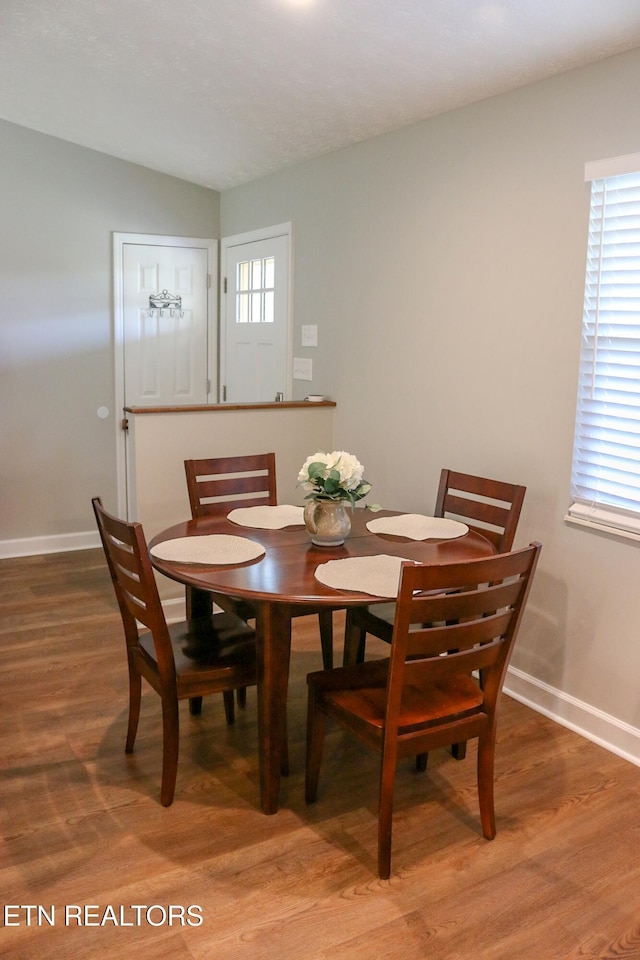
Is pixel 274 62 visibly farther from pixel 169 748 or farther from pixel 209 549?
pixel 169 748

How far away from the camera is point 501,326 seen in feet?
10.6

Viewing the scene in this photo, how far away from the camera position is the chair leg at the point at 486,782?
2.27 metres

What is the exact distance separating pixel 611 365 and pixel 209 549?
154 cm

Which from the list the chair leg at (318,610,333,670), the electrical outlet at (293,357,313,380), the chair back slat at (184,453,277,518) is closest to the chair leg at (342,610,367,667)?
the chair leg at (318,610,333,670)

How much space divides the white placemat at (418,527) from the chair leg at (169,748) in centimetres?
95

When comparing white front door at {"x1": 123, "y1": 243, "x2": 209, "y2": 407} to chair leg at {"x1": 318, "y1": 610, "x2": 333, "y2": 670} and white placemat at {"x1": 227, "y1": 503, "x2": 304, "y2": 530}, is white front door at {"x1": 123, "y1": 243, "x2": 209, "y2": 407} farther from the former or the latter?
chair leg at {"x1": 318, "y1": 610, "x2": 333, "y2": 670}

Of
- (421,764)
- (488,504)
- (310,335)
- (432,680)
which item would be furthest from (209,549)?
(310,335)

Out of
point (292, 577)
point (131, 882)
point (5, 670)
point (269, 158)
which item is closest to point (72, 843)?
point (131, 882)

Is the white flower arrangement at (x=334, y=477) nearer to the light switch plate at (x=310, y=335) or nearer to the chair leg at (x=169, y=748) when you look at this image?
the chair leg at (x=169, y=748)

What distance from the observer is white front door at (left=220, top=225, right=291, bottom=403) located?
190 inches

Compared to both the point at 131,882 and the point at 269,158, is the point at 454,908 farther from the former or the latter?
the point at 269,158

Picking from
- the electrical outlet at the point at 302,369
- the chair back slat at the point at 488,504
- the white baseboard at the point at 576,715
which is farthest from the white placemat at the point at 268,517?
the electrical outlet at the point at 302,369

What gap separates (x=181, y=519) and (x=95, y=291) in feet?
6.59

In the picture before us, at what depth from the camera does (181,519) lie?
391 centimetres
